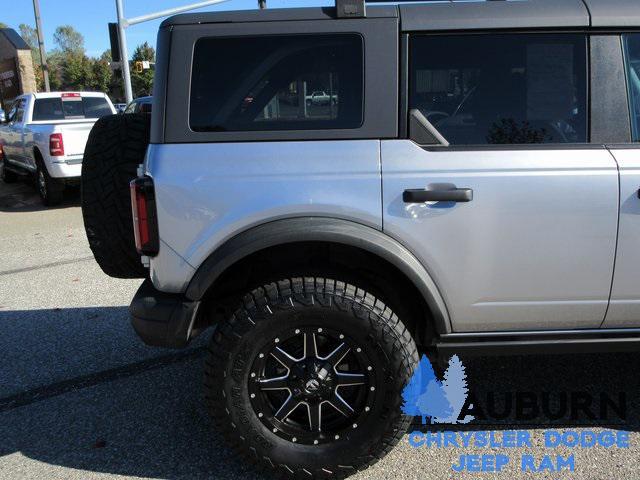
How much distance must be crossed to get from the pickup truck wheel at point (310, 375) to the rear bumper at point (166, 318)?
0.47ft

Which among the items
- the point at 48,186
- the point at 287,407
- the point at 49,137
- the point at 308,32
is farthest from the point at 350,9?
the point at 48,186

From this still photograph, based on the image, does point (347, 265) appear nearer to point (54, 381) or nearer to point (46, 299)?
point (54, 381)

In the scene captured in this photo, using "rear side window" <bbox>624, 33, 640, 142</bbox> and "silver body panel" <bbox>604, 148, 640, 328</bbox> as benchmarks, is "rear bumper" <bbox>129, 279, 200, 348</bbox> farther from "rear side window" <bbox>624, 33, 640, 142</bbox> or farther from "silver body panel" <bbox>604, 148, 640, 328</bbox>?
"rear side window" <bbox>624, 33, 640, 142</bbox>

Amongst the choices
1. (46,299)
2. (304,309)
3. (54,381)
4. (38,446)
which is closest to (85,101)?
(46,299)

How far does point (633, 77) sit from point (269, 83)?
64.3 inches

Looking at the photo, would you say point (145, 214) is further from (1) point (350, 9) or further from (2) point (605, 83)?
(2) point (605, 83)

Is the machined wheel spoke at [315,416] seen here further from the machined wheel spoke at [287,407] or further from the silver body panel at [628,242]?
the silver body panel at [628,242]

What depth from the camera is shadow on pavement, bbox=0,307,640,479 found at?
9.41 feet

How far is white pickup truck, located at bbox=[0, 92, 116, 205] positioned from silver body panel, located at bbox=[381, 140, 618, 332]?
26.8 feet

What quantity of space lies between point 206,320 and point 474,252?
4.20 feet

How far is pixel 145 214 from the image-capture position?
254 centimetres

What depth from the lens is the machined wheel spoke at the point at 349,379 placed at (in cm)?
260

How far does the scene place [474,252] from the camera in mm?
2521

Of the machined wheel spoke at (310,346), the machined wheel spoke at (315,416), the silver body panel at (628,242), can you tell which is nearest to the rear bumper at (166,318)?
the machined wheel spoke at (310,346)
